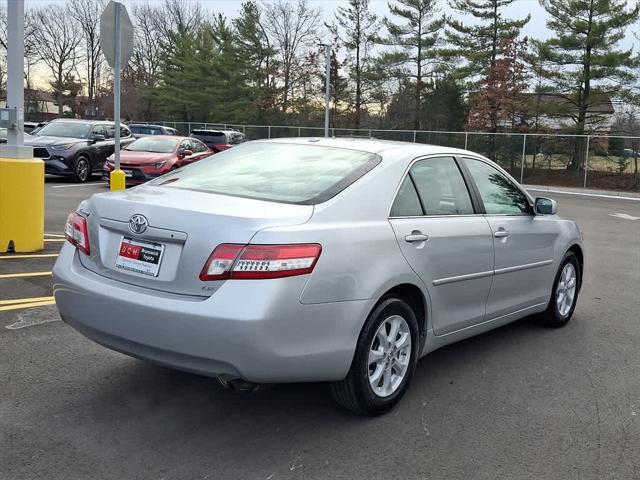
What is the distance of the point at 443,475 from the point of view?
3215 millimetres

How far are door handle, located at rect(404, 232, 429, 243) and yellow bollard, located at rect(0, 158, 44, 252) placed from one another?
5227 mm

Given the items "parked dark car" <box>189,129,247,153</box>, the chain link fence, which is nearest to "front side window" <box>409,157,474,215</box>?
"parked dark car" <box>189,129,247,153</box>

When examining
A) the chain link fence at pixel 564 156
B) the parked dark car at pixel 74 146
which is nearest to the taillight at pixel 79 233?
the parked dark car at pixel 74 146

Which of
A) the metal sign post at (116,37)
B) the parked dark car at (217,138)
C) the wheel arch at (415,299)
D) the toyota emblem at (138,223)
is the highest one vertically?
the metal sign post at (116,37)

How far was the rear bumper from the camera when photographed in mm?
3158

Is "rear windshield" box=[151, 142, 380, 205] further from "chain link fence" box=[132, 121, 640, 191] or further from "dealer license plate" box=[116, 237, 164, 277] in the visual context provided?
"chain link fence" box=[132, 121, 640, 191]

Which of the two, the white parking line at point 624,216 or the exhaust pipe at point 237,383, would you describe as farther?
the white parking line at point 624,216

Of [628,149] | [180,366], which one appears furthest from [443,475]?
[628,149]

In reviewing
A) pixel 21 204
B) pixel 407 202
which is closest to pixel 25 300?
pixel 21 204

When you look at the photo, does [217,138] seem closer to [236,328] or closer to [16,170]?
[16,170]

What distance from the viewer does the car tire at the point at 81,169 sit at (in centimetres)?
1744

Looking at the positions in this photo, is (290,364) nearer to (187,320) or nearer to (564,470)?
(187,320)

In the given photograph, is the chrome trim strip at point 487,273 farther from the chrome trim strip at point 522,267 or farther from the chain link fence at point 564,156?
the chain link fence at point 564,156

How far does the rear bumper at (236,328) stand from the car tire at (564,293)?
9.25 feet
